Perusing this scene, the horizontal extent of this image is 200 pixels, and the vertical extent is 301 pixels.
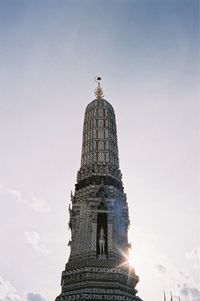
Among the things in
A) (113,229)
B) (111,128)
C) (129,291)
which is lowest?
(129,291)

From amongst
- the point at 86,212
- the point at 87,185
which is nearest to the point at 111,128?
the point at 87,185

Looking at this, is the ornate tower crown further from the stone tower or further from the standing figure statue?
the standing figure statue

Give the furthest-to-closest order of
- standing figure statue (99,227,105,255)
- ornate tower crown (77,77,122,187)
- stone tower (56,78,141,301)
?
1. ornate tower crown (77,77,122,187)
2. standing figure statue (99,227,105,255)
3. stone tower (56,78,141,301)

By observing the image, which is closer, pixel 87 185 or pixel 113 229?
pixel 113 229

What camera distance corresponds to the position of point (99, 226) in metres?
35.2

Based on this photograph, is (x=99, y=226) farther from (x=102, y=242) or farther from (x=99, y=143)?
(x=99, y=143)

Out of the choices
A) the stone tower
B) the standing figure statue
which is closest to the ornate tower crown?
the stone tower

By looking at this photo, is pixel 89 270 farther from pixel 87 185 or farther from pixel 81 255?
pixel 87 185

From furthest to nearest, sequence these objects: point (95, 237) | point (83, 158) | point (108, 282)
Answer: point (83, 158), point (95, 237), point (108, 282)

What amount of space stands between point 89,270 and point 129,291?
3573 mm

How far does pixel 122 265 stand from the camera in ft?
111

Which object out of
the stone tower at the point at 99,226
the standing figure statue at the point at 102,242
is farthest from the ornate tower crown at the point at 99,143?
the standing figure statue at the point at 102,242

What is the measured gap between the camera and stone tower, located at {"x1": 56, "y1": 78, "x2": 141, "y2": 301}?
32.4 metres

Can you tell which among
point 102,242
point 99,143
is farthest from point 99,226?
point 99,143
